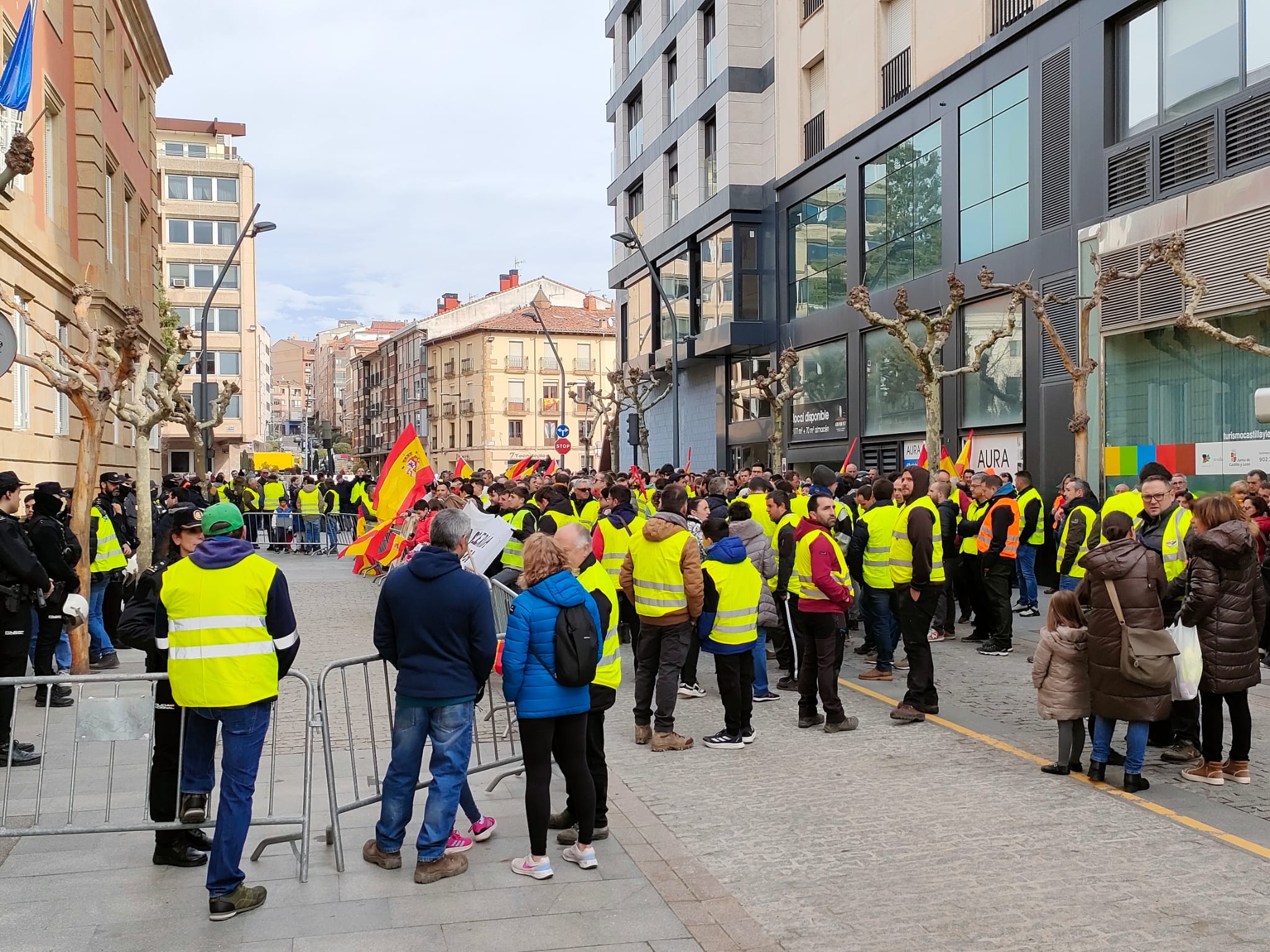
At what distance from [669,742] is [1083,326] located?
12.1 meters

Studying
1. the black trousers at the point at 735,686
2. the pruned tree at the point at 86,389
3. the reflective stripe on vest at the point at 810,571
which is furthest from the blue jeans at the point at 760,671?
the pruned tree at the point at 86,389

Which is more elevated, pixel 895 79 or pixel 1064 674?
pixel 895 79

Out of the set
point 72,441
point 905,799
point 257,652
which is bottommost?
point 905,799

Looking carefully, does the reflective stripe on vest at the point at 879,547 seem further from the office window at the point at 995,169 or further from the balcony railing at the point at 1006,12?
the balcony railing at the point at 1006,12

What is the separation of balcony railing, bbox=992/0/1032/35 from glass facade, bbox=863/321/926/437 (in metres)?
6.10

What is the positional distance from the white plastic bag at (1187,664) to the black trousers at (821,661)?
7.93 feet

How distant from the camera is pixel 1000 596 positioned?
12.4 metres

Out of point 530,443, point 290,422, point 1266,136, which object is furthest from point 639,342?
point 290,422

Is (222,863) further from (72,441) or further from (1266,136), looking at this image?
(72,441)

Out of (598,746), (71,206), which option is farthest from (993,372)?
(71,206)

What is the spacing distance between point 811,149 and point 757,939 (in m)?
27.7

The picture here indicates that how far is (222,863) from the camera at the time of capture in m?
4.98

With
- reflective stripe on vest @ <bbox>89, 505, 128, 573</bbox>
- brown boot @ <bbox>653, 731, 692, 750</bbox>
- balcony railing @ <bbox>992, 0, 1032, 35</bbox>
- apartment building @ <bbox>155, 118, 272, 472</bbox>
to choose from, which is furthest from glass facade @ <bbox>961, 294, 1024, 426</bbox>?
apartment building @ <bbox>155, 118, 272, 472</bbox>

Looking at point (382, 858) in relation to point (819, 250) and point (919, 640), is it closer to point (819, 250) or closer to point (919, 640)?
point (919, 640)
